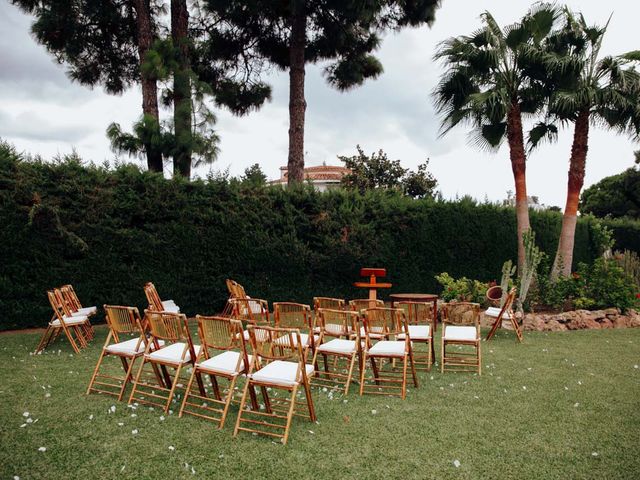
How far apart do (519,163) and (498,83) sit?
2.10 m

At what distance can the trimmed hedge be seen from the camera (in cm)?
778

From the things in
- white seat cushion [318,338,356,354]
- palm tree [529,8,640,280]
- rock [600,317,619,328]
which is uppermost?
palm tree [529,8,640,280]

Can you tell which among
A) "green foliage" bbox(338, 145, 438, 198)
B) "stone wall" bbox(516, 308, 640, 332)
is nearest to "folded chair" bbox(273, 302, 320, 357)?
"stone wall" bbox(516, 308, 640, 332)

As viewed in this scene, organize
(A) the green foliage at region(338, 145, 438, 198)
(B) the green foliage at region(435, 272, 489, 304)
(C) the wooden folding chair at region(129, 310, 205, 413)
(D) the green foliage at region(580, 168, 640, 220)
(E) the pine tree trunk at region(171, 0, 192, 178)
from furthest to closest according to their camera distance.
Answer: (D) the green foliage at region(580, 168, 640, 220) → (A) the green foliage at region(338, 145, 438, 198) → (E) the pine tree trunk at region(171, 0, 192, 178) → (B) the green foliage at region(435, 272, 489, 304) → (C) the wooden folding chair at region(129, 310, 205, 413)

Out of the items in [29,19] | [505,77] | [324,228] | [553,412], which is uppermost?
[29,19]

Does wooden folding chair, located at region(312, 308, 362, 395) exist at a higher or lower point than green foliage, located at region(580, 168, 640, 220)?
lower

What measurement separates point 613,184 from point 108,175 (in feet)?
114

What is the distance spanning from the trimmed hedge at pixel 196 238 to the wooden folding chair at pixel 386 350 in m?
4.82

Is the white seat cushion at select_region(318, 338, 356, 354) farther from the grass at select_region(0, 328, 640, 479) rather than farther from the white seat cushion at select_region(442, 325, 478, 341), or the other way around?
the white seat cushion at select_region(442, 325, 478, 341)

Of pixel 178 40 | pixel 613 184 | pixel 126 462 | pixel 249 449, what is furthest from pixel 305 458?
pixel 613 184

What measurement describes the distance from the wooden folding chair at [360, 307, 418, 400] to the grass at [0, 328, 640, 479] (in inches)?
8.6

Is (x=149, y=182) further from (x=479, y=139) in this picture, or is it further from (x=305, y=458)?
(x=479, y=139)

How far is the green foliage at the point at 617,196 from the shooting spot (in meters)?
31.0

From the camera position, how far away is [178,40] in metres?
11.3
